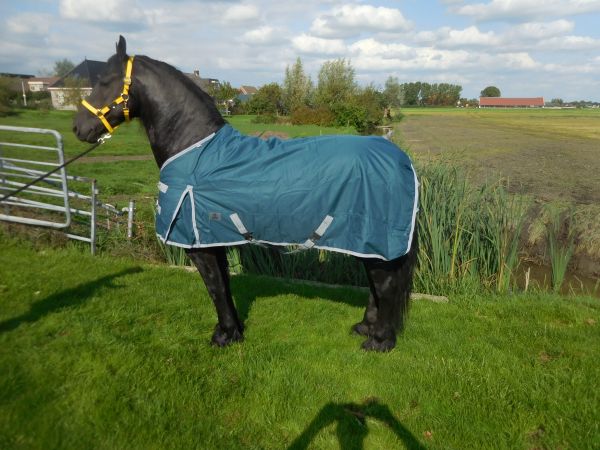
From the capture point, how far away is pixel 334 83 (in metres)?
50.7

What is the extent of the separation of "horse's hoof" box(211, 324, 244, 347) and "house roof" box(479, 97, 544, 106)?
500ft

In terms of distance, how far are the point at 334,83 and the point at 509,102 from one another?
11365 centimetres

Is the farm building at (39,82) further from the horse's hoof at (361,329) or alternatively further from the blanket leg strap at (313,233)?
the horse's hoof at (361,329)

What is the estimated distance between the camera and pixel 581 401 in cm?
299

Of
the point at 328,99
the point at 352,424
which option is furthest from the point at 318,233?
the point at 328,99

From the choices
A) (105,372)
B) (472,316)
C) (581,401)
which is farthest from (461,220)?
(105,372)

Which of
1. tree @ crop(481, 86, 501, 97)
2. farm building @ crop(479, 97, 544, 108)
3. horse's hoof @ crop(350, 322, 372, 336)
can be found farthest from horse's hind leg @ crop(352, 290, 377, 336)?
tree @ crop(481, 86, 501, 97)

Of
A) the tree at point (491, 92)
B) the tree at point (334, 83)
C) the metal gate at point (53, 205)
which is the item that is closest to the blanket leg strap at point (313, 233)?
the metal gate at point (53, 205)

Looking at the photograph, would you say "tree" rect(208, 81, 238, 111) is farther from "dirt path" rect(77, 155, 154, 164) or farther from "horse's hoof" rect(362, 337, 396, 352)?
"horse's hoof" rect(362, 337, 396, 352)

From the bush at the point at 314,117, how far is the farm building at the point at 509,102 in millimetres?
112488

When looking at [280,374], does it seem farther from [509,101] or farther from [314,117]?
[509,101]

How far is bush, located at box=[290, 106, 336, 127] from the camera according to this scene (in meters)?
41.1

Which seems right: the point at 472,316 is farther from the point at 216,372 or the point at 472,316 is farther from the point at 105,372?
A: the point at 105,372

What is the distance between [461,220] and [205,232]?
3360 millimetres
